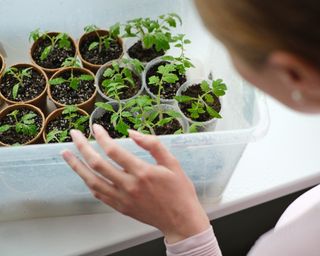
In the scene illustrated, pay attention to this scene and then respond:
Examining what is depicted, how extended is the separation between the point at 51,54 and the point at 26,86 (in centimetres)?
10

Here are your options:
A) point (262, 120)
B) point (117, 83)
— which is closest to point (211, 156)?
point (262, 120)

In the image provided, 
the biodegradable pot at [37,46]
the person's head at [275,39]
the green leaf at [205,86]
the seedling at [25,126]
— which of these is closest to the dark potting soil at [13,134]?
the seedling at [25,126]

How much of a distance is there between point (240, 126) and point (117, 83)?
255mm

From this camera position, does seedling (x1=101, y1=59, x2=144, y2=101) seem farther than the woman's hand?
Yes

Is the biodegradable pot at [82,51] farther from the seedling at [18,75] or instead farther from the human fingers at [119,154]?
the human fingers at [119,154]

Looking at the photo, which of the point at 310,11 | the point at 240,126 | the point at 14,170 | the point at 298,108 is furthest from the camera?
the point at 240,126

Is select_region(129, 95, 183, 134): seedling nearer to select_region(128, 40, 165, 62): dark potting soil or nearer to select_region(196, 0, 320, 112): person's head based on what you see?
select_region(128, 40, 165, 62): dark potting soil

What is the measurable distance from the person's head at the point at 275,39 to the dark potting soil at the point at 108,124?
0.46 metres

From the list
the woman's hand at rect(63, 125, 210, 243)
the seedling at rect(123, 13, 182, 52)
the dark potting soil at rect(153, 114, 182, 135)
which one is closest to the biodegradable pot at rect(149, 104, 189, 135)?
the dark potting soil at rect(153, 114, 182, 135)

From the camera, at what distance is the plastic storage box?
661 millimetres

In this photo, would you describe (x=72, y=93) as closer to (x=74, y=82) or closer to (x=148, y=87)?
(x=74, y=82)

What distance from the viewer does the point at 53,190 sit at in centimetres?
75

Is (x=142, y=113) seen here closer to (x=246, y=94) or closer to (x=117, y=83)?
(x=117, y=83)

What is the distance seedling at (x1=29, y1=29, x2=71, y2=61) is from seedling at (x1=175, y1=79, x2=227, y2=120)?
0.99 ft
